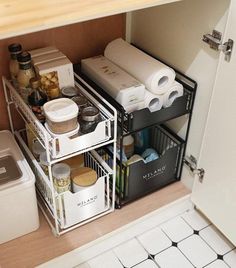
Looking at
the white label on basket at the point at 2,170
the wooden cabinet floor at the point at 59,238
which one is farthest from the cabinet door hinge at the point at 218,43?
the white label on basket at the point at 2,170

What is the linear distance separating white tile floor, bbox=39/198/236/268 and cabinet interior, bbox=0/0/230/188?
197 mm

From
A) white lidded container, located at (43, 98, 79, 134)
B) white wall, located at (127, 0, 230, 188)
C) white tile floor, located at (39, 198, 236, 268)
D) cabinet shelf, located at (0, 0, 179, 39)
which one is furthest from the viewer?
white tile floor, located at (39, 198, 236, 268)

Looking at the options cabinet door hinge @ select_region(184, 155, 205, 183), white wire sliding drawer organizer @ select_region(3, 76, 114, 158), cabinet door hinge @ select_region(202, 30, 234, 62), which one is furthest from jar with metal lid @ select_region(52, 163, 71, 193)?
cabinet door hinge @ select_region(202, 30, 234, 62)

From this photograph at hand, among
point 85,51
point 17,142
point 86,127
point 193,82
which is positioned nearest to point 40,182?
point 17,142

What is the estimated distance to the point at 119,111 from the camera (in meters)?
1.32

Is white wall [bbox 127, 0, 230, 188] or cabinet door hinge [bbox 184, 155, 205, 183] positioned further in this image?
cabinet door hinge [bbox 184, 155, 205, 183]

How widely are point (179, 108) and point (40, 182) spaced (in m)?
0.57

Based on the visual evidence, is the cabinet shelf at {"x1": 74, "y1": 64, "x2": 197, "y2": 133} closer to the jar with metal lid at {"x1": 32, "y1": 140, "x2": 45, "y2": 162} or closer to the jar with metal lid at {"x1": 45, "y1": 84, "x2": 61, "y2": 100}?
the jar with metal lid at {"x1": 45, "y1": 84, "x2": 61, "y2": 100}

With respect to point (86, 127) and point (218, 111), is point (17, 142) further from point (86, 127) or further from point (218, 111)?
point (218, 111)

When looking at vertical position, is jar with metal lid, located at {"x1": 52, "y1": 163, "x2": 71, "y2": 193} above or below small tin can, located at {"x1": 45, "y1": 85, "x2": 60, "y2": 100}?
below

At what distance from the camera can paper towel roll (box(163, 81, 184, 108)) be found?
1.39 metres

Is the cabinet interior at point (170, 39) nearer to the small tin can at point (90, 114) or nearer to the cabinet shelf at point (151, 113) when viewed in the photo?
the cabinet shelf at point (151, 113)

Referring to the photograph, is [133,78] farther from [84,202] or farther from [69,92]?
[84,202]

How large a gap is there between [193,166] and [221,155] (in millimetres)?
201
